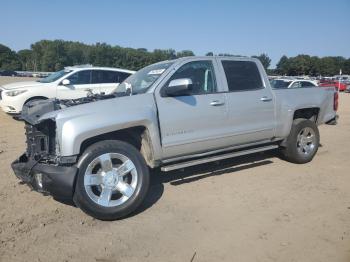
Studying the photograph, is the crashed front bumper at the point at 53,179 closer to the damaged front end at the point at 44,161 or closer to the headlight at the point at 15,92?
the damaged front end at the point at 44,161

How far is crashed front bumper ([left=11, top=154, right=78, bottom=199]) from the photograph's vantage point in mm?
4312

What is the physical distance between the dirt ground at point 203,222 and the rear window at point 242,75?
1405 millimetres

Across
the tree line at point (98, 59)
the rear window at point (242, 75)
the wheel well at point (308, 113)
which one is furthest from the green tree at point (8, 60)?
the rear window at point (242, 75)

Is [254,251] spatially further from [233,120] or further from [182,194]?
[233,120]

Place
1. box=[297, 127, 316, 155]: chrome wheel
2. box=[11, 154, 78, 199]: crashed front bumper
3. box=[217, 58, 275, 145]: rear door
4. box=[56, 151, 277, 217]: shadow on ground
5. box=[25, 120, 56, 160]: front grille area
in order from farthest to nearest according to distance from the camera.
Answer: box=[297, 127, 316, 155]: chrome wheel
box=[217, 58, 275, 145]: rear door
box=[56, 151, 277, 217]: shadow on ground
box=[25, 120, 56, 160]: front grille area
box=[11, 154, 78, 199]: crashed front bumper

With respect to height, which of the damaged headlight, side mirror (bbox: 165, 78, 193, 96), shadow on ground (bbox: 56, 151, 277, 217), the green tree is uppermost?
the green tree

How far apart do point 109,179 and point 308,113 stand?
4276 mm

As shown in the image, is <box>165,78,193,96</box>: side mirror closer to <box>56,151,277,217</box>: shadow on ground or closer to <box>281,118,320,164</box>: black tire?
<box>56,151,277,217</box>: shadow on ground

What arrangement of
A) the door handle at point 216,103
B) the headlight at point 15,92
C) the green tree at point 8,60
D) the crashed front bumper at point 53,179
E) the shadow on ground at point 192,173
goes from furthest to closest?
the green tree at point 8,60
the headlight at point 15,92
the door handle at point 216,103
the shadow on ground at point 192,173
the crashed front bumper at point 53,179

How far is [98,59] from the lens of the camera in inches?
4373

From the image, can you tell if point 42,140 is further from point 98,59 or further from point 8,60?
point 8,60

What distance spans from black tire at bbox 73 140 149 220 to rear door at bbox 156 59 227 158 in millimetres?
528

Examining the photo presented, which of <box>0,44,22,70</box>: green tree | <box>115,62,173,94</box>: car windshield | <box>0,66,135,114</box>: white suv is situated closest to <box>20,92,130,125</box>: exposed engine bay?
<box>115,62,173,94</box>: car windshield

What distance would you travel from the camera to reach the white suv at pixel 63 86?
11.4 metres
